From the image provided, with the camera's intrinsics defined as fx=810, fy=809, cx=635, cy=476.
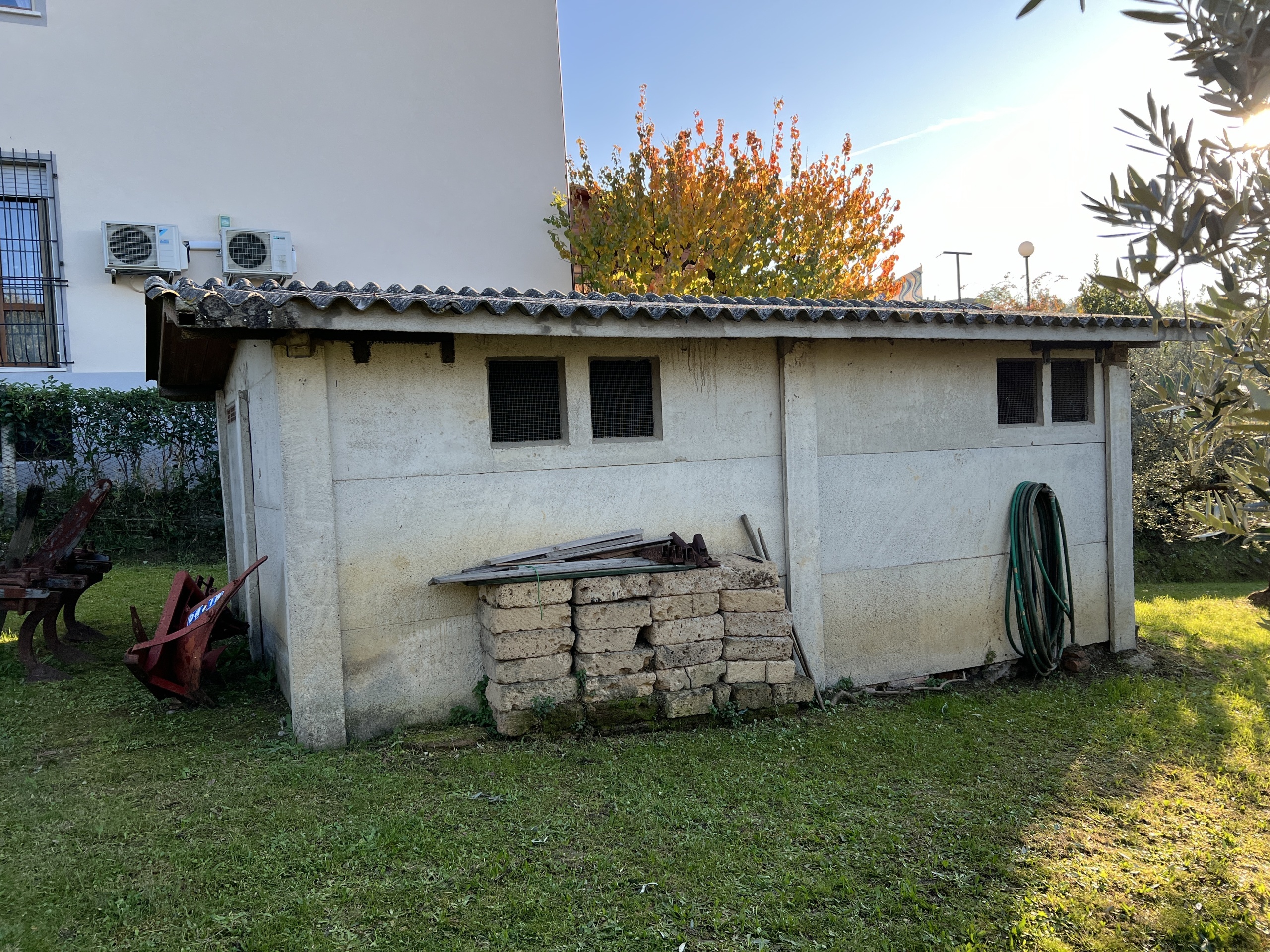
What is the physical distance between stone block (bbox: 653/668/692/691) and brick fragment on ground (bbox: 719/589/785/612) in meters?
0.59

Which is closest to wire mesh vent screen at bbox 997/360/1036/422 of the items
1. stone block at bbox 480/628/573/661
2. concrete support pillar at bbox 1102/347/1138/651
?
concrete support pillar at bbox 1102/347/1138/651

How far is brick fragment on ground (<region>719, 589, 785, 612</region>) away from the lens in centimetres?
621

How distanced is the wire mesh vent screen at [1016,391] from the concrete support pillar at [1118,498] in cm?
92

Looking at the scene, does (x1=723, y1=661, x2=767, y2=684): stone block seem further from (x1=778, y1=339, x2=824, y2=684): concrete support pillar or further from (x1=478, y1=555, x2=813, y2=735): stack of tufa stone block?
(x1=778, y1=339, x2=824, y2=684): concrete support pillar

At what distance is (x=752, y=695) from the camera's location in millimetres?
6223

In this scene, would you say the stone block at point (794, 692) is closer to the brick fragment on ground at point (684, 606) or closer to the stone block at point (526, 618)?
the brick fragment on ground at point (684, 606)

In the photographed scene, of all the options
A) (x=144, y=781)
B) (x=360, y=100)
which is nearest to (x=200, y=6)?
(x=360, y=100)

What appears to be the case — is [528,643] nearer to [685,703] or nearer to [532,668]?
[532,668]

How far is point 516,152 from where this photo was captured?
17672 millimetres

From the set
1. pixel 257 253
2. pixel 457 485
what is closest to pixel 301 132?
pixel 257 253

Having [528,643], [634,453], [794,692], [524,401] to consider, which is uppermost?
[524,401]

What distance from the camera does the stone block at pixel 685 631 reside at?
19.7 ft

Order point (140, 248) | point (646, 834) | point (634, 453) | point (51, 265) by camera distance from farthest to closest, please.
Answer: point (140, 248) → point (51, 265) → point (634, 453) → point (646, 834)

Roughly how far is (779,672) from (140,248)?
13744 mm
